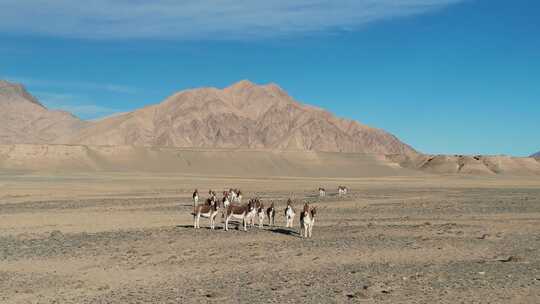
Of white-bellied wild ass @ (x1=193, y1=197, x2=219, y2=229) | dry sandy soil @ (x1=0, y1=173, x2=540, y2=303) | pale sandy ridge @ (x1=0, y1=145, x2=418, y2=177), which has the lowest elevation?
dry sandy soil @ (x1=0, y1=173, x2=540, y2=303)

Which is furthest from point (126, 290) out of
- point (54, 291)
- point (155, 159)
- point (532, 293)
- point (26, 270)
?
point (155, 159)

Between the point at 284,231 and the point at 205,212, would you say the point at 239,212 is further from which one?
the point at 284,231

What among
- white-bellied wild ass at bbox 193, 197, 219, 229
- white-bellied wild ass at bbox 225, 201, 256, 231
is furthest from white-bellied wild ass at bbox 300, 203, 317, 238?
white-bellied wild ass at bbox 193, 197, 219, 229

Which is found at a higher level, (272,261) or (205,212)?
(205,212)

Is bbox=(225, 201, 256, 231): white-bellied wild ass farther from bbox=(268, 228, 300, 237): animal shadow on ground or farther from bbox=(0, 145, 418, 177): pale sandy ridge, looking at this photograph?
bbox=(0, 145, 418, 177): pale sandy ridge

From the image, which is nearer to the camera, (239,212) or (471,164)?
(239,212)

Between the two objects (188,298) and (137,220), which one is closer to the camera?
(188,298)

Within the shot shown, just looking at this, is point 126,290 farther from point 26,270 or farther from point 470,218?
point 470,218

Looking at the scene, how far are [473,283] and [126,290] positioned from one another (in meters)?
7.96

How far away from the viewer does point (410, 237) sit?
22.4 metres

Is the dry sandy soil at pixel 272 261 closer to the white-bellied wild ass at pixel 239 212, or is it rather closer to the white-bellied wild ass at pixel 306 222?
the white-bellied wild ass at pixel 306 222

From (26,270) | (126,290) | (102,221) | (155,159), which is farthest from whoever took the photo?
(155,159)

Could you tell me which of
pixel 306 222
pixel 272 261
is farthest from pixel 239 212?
pixel 272 261

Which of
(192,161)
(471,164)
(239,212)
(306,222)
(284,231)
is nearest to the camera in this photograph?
(306,222)
